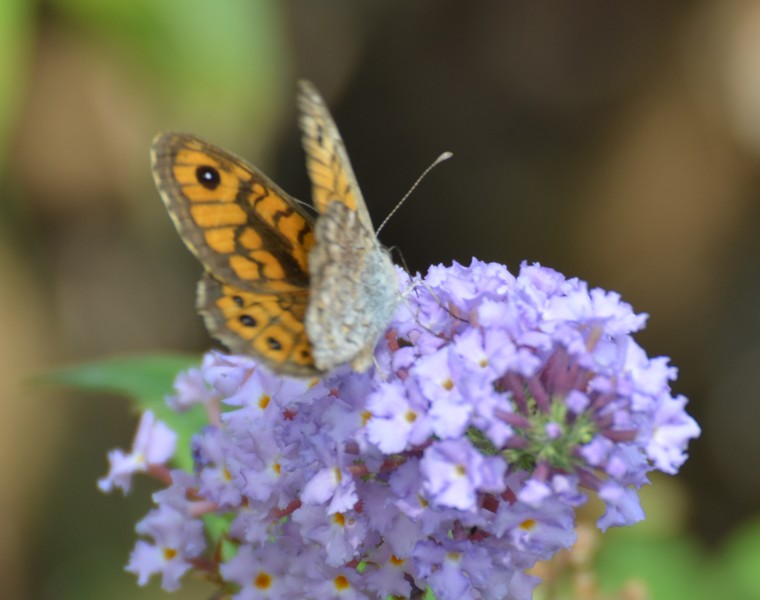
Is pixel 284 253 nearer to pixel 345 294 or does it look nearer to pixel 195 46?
pixel 345 294

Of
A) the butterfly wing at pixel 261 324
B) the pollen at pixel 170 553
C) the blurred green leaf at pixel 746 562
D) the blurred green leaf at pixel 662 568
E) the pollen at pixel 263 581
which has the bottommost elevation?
the blurred green leaf at pixel 662 568

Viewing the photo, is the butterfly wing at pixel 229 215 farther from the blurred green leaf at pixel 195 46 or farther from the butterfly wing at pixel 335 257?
the blurred green leaf at pixel 195 46

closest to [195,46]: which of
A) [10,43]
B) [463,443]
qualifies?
[10,43]

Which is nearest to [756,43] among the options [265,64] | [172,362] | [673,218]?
[673,218]

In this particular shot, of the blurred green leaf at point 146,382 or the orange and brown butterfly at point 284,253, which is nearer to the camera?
the orange and brown butterfly at point 284,253

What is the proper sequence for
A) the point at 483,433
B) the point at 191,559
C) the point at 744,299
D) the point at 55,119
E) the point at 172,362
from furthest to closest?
the point at 744,299
the point at 55,119
the point at 172,362
the point at 191,559
the point at 483,433

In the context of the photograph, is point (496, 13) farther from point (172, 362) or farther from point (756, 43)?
point (172, 362)

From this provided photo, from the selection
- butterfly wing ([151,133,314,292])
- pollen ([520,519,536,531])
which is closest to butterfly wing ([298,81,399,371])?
butterfly wing ([151,133,314,292])

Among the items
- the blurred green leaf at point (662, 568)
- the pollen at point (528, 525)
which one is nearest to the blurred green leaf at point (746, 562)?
the blurred green leaf at point (662, 568)
